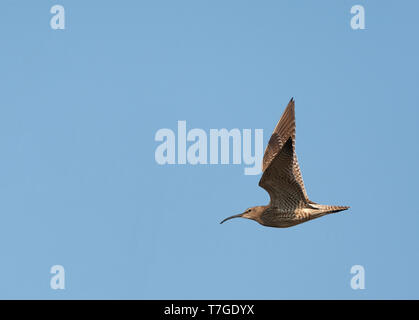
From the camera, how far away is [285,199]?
51.3ft

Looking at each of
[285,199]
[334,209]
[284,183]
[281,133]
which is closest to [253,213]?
[285,199]

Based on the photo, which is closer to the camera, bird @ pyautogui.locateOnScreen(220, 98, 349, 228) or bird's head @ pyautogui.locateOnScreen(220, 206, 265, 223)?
bird @ pyautogui.locateOnScreen(220, 98, 349, 228)

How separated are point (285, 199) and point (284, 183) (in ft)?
1.66

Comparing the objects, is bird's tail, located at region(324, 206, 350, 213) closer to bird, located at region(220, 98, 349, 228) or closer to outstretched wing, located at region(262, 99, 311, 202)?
bird, located at region(220, 98, 349, 228)

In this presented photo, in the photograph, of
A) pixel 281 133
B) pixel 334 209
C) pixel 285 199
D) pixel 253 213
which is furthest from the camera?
pixel 281 133

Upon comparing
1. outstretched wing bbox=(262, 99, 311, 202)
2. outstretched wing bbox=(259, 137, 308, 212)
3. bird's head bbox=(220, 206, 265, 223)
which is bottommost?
bird's head bbox=(220, 206, 265, 223)

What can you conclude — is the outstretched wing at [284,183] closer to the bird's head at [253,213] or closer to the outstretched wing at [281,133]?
the bird's head at [253,213]

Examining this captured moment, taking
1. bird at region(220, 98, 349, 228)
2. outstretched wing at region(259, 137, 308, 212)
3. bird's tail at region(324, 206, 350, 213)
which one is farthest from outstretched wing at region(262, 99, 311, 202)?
bird's tail at region(324, 206, 350, 213)

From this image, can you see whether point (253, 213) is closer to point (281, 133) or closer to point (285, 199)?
point (285, 199)

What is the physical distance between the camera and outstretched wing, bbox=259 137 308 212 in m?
14.8

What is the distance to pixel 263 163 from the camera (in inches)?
712
